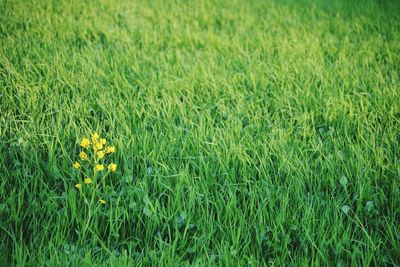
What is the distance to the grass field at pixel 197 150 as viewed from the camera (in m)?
1.75

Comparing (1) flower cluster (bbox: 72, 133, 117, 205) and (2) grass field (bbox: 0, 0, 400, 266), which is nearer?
(2) grass field (bbox: 0, 0, 400, 266)

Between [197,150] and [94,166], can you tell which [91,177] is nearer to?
[94,166]

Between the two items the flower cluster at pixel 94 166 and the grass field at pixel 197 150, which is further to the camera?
the flower cluster at pixel 94 166

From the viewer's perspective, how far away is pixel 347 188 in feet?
6.91

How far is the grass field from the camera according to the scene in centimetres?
175

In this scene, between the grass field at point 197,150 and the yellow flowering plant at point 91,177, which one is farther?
the yellow flowering plant at point 91,177

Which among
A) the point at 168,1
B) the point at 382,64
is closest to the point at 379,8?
the point at 382,64

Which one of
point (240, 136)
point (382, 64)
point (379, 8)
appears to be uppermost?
point (379, 8)

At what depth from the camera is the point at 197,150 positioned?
2.27m

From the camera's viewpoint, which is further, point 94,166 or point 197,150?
point 197,150

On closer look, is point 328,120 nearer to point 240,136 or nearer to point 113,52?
point 240,136

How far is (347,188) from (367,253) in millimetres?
503

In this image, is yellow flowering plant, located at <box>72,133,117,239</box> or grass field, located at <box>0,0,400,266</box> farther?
yellow flowering plant, located at <box>72,133,117,239</box>

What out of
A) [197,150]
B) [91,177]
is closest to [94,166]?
[91,177]
